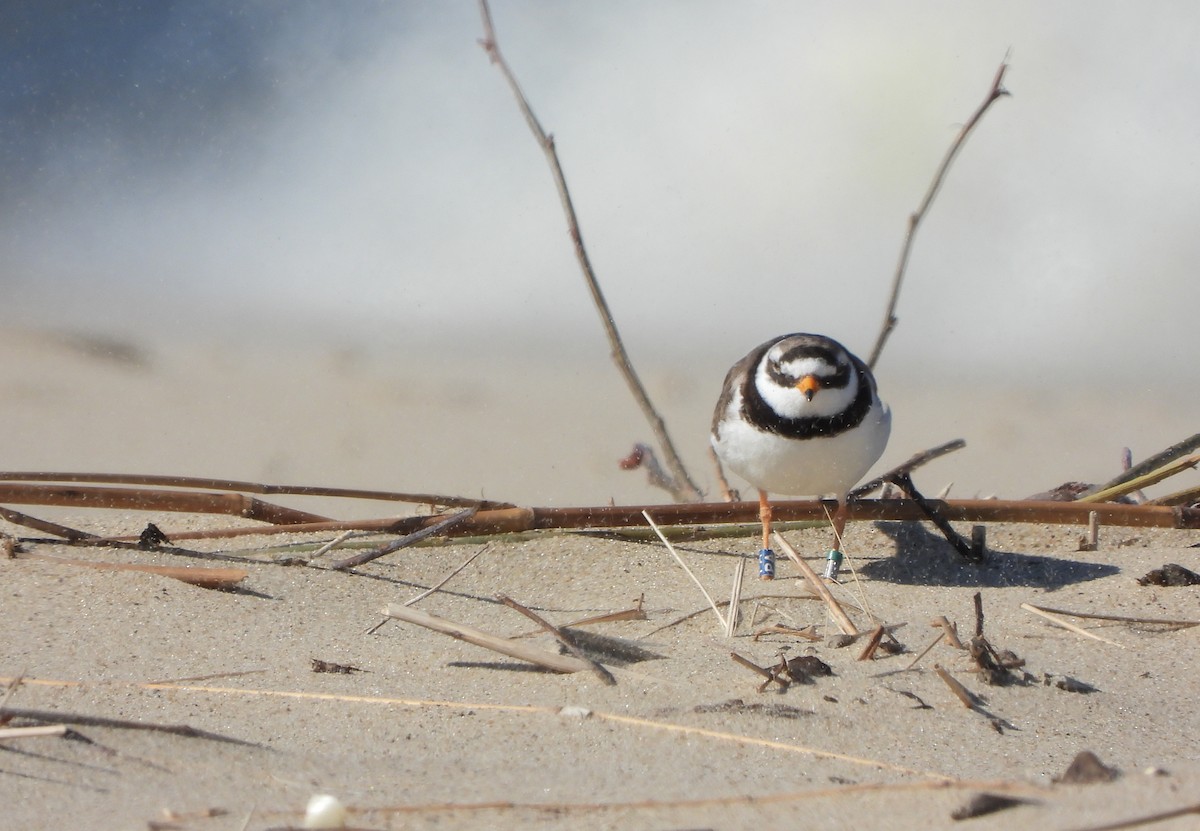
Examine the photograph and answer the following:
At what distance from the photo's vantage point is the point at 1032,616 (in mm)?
2631

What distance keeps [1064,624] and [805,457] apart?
99 cm

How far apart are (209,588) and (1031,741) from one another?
1.76 metres

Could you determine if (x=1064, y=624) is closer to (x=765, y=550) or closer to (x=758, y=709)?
(x=765, y=550)

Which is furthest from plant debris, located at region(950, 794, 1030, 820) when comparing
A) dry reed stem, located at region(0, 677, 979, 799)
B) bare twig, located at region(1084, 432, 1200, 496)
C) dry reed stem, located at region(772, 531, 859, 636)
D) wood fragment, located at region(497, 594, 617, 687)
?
bare twig, located at region(1084, 432, 1200, 496)

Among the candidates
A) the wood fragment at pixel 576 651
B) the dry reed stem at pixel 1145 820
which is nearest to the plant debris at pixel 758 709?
the wood fragment at pixel 576 651

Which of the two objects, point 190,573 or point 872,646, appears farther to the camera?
point 190,573

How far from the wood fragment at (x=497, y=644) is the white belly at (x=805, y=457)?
4.55 ft

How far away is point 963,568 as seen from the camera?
3.26 m

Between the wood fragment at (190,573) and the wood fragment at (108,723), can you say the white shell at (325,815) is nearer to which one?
the wood fragment at (108,723)

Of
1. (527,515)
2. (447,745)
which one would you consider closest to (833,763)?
(447,745)

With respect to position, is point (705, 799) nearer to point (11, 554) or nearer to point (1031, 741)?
point (1031, 741)

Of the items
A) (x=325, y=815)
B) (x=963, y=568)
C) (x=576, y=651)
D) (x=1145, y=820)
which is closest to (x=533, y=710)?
(x=576, y=651)

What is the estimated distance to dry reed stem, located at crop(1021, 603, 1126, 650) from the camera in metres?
2.42

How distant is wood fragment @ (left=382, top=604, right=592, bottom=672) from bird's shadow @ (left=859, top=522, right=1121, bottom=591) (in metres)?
1.34
